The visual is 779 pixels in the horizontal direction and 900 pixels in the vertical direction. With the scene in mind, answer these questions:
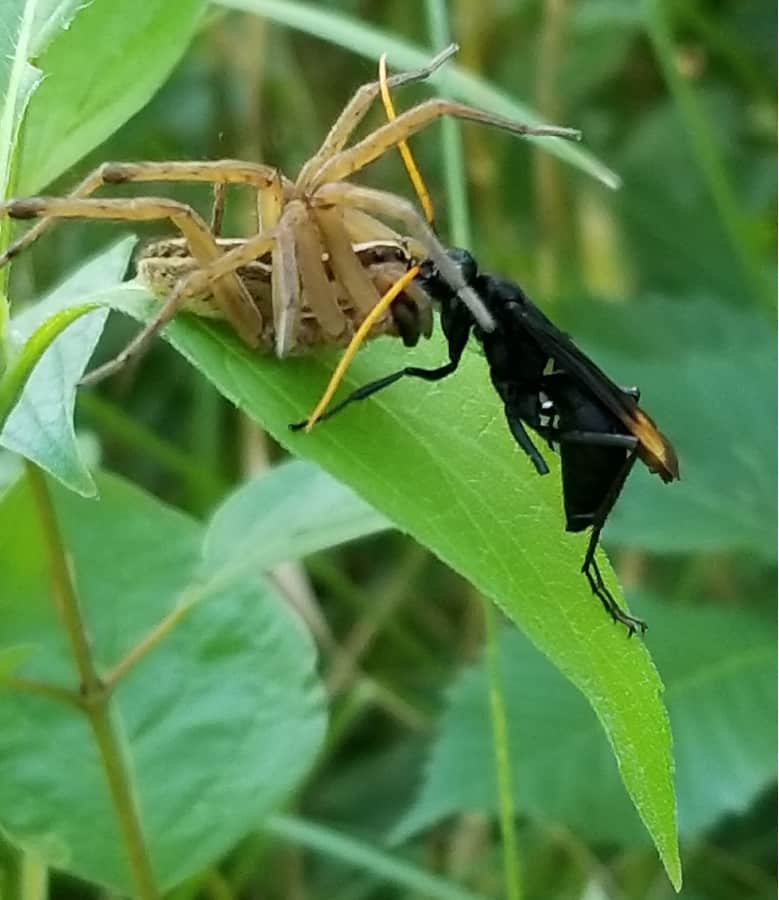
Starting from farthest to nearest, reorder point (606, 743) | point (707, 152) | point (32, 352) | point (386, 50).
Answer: point (707, 152) → point (606, 743) → point (386, 50) → point (32, 352)

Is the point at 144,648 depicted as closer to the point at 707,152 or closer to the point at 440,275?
the point at 440,275

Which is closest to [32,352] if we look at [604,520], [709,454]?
[604,520]

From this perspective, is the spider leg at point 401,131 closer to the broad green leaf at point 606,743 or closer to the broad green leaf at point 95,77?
the broad green leaf at point 95,77

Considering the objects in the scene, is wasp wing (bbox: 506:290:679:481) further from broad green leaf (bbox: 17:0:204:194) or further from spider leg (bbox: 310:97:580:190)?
broad green leaf (bbox: 17:0:204:194)

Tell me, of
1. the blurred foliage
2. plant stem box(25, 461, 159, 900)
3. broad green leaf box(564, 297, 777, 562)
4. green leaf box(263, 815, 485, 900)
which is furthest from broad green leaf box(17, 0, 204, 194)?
broad green leaf box(564, 297, 777, 562)

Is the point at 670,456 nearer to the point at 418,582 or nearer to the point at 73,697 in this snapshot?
the point at 73,697

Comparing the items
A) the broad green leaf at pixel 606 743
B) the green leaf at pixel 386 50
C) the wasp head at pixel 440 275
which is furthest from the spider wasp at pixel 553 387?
the broad green leaf at pixel 606 743
